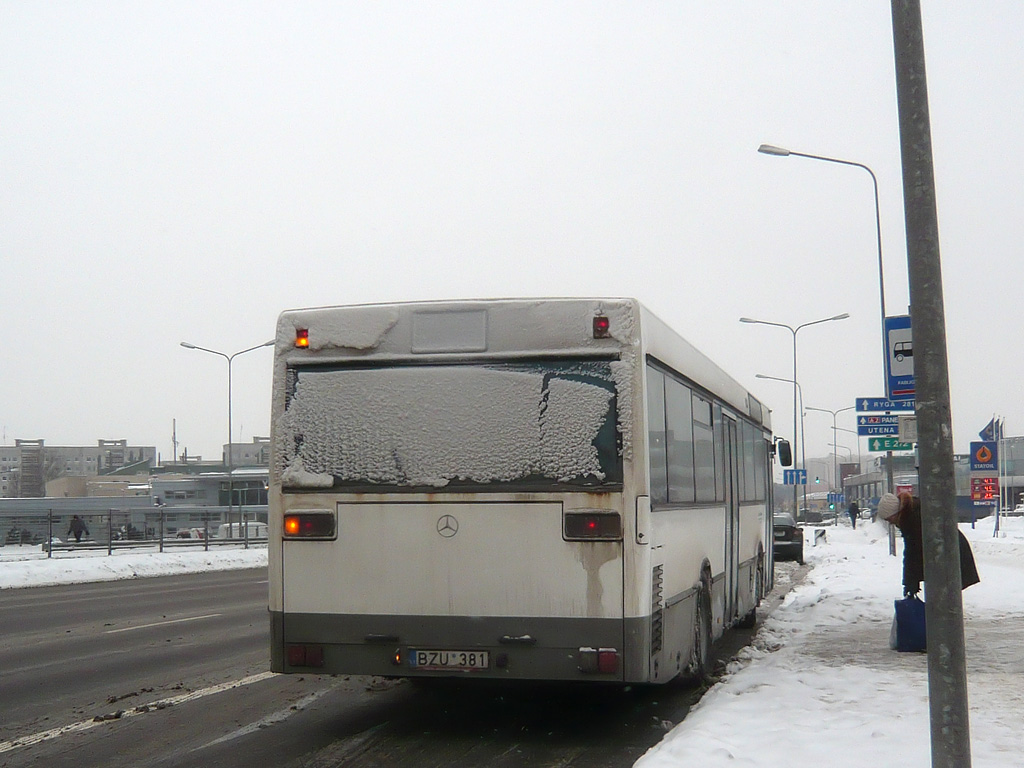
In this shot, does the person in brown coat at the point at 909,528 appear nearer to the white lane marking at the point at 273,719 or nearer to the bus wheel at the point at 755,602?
the bus wheel at the point at 755,602

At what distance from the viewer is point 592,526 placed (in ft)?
24.5

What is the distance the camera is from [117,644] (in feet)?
43.8

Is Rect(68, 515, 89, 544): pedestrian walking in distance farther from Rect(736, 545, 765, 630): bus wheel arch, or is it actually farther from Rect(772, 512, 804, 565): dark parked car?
Rect(736, 545, 765, 630): bus wheel arch

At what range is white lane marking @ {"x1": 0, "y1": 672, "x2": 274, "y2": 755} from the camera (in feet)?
25.4

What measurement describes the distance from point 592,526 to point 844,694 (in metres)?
2.84

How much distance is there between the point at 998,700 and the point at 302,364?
5.67 metres

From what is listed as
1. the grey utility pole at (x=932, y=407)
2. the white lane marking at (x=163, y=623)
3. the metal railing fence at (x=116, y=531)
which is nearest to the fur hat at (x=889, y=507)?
the grey utility pole at (x=932, y=407)

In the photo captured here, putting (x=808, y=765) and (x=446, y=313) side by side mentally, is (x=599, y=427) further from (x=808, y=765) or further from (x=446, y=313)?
(x=808, y=765)

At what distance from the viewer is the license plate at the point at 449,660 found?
763cm

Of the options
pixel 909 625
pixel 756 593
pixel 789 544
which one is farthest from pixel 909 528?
pixel 789 544

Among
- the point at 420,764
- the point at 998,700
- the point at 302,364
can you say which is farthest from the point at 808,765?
the point at 302,364

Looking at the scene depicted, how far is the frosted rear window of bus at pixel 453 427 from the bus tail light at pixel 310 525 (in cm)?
21

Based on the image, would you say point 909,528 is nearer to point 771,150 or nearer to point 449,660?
point 449,660

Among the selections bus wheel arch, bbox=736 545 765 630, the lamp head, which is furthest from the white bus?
the lamp head
